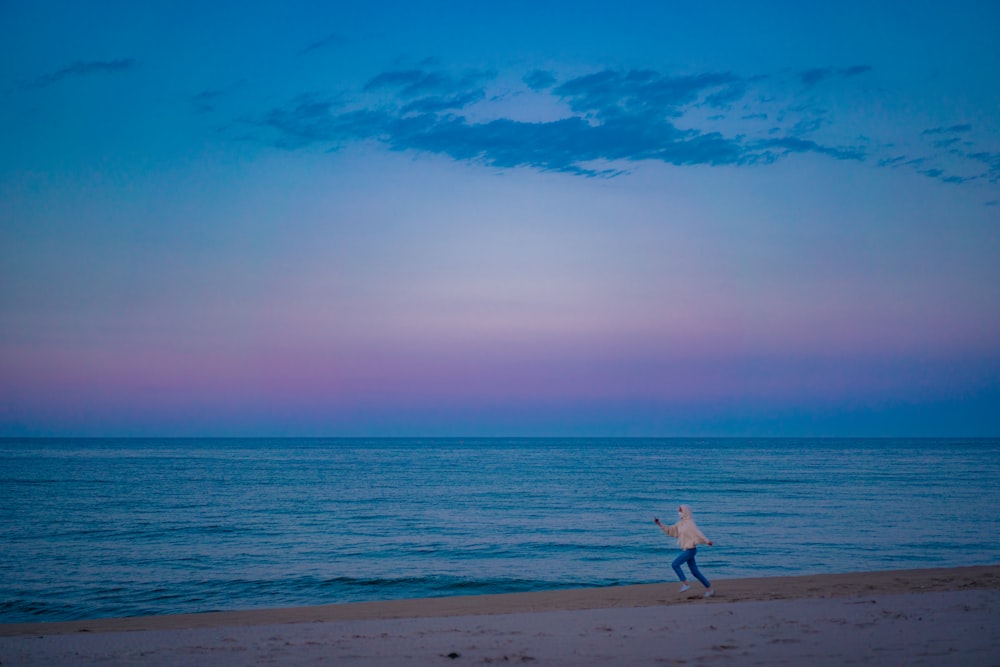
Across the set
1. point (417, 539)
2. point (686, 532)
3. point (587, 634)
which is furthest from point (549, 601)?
point (417, 539)

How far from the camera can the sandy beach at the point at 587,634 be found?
31.0 feet

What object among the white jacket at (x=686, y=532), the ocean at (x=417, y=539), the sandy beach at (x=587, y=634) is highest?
the white jacket at (x=686, y=532)

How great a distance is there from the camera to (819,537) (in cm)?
2647

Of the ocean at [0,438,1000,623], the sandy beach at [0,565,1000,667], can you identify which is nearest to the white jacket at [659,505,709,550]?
the sandy beach at [0,565,1000,667]

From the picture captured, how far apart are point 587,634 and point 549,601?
5001 mm

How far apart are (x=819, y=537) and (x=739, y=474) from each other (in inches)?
1738

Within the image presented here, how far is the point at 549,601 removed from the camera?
1575cm

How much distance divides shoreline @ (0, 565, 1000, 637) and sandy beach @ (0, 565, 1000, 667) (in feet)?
0.22

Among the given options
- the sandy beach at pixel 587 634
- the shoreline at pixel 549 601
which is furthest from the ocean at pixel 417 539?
the sandy beach at pixel 587 634

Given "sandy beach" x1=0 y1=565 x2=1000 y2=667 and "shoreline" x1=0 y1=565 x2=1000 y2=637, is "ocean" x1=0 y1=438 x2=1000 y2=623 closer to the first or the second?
"shoreline" x1=0 y1=565 x2=1000 y2=637

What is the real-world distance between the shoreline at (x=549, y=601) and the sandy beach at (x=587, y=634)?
68 mm

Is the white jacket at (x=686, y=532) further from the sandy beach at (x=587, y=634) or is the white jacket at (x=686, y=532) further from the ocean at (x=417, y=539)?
the ocean at (x=417, y=539)

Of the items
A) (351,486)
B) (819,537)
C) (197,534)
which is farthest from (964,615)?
(351,486)

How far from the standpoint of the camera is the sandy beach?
9.45 metres
